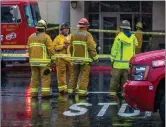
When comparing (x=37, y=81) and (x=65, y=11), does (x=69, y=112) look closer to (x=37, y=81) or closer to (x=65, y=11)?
(x=37, y=81)

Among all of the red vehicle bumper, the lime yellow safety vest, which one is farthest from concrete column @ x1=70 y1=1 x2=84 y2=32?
the red vehicle bumper

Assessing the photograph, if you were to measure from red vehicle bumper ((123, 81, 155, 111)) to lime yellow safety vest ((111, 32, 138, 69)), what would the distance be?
3.03 metres

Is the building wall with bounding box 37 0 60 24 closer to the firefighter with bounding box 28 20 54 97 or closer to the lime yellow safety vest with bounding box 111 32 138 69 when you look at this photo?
the firefighter with bounding box 28 20 54 97

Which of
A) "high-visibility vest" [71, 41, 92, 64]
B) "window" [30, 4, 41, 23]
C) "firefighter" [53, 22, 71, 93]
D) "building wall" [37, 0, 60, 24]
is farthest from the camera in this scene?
"building wall" [37, 0, 60, 24]

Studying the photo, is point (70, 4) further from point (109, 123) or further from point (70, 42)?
point (109, 123)

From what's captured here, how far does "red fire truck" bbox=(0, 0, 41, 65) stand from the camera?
18.8 metres

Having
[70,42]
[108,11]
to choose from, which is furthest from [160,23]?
[70,42]

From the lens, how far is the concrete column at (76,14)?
2494 cm

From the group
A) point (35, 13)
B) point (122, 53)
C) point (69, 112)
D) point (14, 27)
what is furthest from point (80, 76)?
point (35, 13)

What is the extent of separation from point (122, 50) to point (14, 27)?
8328mm

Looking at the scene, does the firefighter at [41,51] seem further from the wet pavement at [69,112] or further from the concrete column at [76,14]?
the concrete column at [76,14]

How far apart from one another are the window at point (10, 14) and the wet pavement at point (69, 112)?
5.83 m

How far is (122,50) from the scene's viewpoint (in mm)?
11367

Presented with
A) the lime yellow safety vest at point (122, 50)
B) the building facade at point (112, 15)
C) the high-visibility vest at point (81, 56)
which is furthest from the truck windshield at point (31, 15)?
the lime yellow safety vest at point (122, 50)
